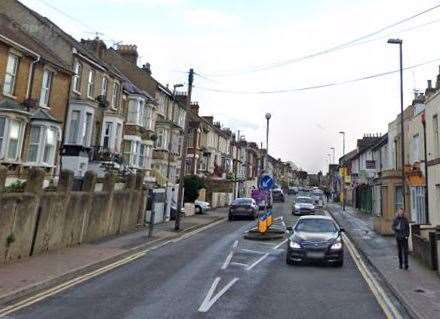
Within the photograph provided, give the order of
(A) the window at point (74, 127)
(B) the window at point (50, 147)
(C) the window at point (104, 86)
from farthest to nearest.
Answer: (C) the window at point (104, 86) → (A) the window at point (74, 127) → (B) the window at point (50, 147)

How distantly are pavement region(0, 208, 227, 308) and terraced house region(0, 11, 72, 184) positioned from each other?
22.1 feet

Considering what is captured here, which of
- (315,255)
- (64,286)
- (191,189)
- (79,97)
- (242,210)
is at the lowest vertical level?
(64,286)

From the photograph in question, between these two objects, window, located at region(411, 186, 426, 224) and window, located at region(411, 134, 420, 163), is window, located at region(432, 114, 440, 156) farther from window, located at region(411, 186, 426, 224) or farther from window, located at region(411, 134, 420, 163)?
window, located at region(411, 134, 420, 163)

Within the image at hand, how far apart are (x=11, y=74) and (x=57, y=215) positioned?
9715 mm

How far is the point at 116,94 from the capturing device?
3462 centimetres

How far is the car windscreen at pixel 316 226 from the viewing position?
16172 millimetres

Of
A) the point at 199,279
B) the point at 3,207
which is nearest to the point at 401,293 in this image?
the point at 199,279

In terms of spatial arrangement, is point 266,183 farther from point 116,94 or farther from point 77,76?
point 116,94

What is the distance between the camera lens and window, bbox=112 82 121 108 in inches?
1337

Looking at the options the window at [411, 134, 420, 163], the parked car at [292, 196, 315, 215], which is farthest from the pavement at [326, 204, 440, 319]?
the parked car at [292, 196, 315, 215]

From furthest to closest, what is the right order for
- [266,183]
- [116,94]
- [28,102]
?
1. [116,94]
2. [28,102]
3. [266,183]

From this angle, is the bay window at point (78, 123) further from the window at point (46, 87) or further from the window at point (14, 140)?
the window at point (14, 140)

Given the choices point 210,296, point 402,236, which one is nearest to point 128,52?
point 402,236

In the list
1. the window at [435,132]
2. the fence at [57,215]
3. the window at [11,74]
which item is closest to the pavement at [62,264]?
the fence at [57,215]
